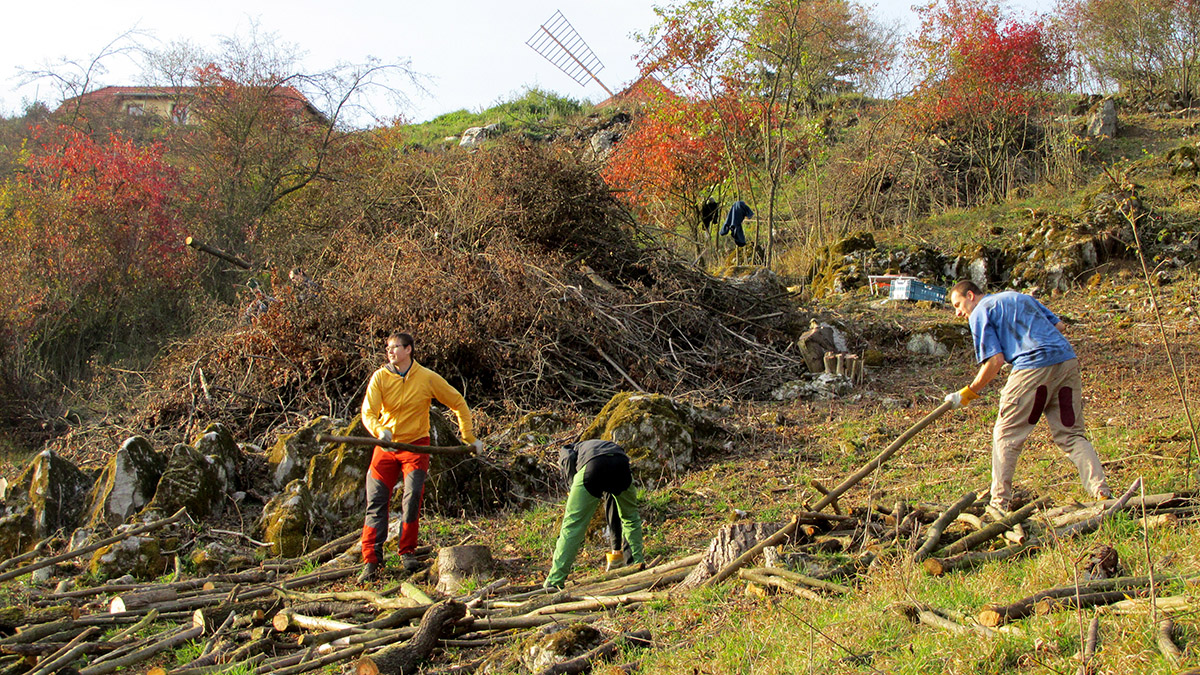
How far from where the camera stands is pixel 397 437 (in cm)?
581

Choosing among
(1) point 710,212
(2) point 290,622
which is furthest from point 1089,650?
(1) point 710,212

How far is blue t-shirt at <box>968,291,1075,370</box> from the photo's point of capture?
16.2 ft

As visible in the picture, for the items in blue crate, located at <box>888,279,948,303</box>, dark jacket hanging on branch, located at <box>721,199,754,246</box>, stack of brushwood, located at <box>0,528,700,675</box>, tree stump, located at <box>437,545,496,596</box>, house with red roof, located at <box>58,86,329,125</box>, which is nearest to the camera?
stack of brushwood, located at <box>0,528,700,675</box>

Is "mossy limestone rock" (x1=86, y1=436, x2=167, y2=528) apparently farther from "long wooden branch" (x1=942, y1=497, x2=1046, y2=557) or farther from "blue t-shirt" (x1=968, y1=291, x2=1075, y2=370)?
"blue t-shirt" (x1=968, y1=291, x2=1075, y2=370)

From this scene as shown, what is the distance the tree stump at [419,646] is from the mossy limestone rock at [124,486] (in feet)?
13.7

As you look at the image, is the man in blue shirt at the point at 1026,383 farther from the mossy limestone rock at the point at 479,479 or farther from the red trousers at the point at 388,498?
the mossy limestone rock at the point at 479,479

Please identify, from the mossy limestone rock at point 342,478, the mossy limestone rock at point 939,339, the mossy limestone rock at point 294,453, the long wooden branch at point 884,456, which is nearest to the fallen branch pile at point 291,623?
the long wooden branch at point 884,456

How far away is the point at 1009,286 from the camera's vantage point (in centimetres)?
1401

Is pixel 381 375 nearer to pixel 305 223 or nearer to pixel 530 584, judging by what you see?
pixel 530 584

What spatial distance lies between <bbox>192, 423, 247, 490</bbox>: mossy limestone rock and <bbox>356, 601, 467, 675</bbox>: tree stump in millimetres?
4074

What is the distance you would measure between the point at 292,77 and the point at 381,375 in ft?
45.1

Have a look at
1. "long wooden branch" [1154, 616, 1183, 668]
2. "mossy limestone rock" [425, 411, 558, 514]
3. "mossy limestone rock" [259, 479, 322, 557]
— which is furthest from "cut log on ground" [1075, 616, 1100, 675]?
"mossy limestone rock" [259, 479, 322, 557]

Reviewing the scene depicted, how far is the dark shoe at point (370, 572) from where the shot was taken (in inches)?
221

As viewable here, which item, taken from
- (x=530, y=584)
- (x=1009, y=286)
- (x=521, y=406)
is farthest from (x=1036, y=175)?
(x=530, y=584)
